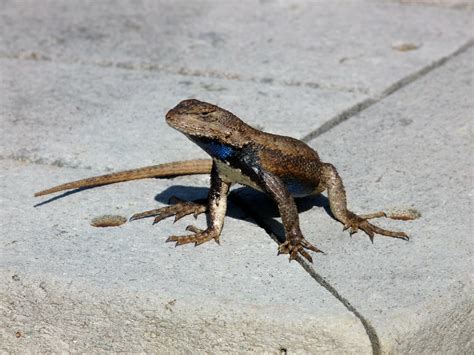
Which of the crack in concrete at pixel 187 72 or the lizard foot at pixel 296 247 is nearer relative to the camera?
the lizard foot at pixel 296 247

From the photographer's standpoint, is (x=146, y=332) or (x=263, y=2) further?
(x=263, y=2)

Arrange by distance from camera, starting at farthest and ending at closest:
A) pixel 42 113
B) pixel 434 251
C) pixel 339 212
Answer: pixel 42 113 → pixel 339 212 → pixel 434 251

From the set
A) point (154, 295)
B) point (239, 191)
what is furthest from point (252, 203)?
point (154, 295)

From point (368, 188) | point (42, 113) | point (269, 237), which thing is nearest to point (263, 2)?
point (42, 113)

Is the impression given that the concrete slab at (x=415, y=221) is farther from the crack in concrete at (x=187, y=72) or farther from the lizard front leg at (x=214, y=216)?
the crack in concrete at (x=187, y=72)

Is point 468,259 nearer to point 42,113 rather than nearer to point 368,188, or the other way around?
point 368,188

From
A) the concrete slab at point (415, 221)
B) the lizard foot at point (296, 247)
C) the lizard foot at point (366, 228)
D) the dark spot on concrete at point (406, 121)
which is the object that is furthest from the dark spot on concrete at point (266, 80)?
the lizard foot at point (296, 247)
